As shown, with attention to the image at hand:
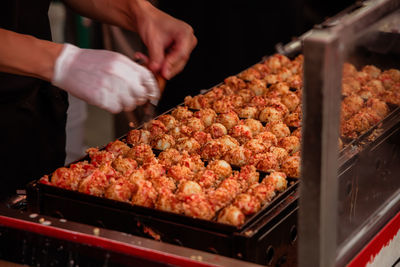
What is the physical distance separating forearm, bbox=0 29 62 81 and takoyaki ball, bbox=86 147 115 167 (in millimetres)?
401

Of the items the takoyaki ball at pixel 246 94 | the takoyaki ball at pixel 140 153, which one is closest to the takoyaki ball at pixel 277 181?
the takoyaki ball at pixel 140 153

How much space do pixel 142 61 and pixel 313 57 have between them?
114 cm

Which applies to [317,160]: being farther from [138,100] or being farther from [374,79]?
[374,79]

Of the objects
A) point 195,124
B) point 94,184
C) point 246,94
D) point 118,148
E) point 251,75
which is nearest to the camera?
point 94,184

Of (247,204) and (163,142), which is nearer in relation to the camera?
(247,204)

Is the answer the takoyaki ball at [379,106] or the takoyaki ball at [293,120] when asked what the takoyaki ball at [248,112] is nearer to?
the takoyaki ball at [293,120]

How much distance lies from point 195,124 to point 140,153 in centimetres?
36

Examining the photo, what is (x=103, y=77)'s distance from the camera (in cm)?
183

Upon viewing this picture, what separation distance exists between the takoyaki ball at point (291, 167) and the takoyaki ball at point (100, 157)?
629 millimetres

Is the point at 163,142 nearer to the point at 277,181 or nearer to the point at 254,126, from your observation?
the point at 254,126

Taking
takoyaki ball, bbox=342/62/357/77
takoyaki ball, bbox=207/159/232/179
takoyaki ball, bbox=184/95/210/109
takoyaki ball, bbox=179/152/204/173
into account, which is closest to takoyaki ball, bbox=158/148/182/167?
takoyaki ball, bbox=179/152/204/173

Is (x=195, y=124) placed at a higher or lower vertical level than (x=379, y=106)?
lower

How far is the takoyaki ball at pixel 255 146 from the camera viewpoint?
2.24 metres

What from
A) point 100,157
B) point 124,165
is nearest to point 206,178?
point 124,165
